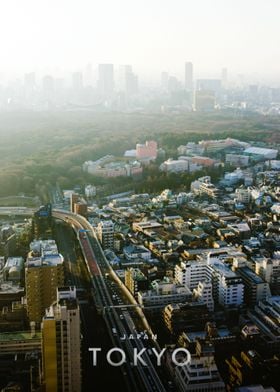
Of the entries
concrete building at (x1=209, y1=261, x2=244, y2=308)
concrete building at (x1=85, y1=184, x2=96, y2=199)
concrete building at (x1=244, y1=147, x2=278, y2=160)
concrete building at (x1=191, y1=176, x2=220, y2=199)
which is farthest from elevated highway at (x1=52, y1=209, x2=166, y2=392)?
concrete building at (x1=244, y1=147, x2=278, y2=160)

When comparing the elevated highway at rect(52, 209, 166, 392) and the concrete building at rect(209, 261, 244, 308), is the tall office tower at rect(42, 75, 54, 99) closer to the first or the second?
the elevated highway at rect(52, 209, 166, 392)

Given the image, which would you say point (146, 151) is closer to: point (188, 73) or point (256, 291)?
point (256, 291)

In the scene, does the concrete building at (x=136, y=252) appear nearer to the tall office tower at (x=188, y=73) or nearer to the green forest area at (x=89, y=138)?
the green forest area at (x=89, y=138)

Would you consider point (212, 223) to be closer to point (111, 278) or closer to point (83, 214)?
point (83, 214)

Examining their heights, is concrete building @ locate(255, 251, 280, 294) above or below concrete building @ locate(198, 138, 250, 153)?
below

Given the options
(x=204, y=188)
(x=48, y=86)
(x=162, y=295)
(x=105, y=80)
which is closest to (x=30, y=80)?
(x=48, y=86)

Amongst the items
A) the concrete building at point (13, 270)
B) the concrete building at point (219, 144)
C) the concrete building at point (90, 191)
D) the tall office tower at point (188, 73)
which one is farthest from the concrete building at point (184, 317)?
the tall office tower at point (188, 73)
